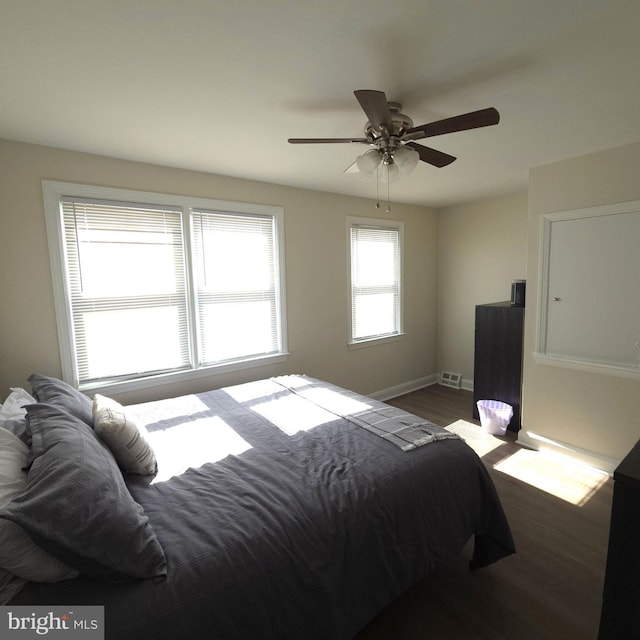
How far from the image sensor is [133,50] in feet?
4.45

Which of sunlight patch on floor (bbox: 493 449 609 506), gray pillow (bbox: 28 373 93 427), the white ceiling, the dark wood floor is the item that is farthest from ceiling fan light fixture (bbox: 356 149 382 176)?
sunlight patch on floor (bbox: 493 449 609 506)

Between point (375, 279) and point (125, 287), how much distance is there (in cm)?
274

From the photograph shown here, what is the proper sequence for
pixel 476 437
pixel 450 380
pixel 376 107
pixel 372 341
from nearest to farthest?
pixel 376 107, pixel 476 437, pixel 372 341, pixel 450 380

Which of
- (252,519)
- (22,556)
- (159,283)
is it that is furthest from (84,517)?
(159,283)

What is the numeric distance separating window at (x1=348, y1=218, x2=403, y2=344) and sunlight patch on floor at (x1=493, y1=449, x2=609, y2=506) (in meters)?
1.95

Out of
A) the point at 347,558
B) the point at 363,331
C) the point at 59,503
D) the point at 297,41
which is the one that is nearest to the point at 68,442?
the point at 59,503

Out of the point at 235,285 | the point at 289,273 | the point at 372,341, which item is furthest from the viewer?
the point at 372,341

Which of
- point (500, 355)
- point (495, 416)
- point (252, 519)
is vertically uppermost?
point (500, 355)

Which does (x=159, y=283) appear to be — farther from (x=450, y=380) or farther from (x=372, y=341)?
(x=450, y=380)

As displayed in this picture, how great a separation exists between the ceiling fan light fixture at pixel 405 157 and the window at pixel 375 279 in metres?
2.11

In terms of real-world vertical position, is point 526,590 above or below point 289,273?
below

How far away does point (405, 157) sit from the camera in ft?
5.72

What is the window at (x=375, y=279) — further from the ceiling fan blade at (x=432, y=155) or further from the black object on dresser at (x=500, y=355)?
the ceiling fan blade at (x=432, y=155)

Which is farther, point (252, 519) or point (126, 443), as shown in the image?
point (126, 443)
